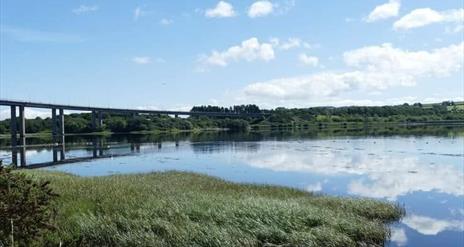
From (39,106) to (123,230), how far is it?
13213 centimetres

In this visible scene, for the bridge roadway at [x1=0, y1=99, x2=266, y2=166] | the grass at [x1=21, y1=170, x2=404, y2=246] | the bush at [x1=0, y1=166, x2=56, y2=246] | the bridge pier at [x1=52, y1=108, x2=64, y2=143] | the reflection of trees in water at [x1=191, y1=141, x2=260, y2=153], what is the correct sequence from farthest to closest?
the bridge pier at [x1=52, y1=108, x2=64, y2=143]
the bridge roadway at [x1=0, y1=99, x2=266, y2=166]
the reflection of trees in water at [x1=191, y1=141, x2=260, y2=153]
the grass at [x1=21, y1=170, x2=404, y2=246]
the bush at [x1=0, y1=166, x2=56, y2=246]

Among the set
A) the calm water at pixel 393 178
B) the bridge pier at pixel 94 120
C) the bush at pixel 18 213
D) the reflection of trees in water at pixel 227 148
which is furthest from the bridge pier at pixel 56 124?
the bush at pixel 18 213

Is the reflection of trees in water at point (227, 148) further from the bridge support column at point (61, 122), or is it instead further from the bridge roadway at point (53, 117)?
the bridge support column at point (61, 122)

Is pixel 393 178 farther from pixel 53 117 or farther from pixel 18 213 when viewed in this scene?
pixel 53 117

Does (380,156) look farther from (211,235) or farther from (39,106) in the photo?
(39,106)

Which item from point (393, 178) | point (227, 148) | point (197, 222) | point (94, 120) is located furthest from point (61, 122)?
point (197, 222)

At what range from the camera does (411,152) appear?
69000 mm

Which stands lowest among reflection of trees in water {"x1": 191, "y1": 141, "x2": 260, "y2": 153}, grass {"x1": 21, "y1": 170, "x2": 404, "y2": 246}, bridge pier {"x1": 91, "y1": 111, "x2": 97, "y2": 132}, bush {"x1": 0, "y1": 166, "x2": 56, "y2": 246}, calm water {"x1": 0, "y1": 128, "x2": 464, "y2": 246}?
calm water {"x1": 0, "y1": 128, "x2": 464, "y2": 246}

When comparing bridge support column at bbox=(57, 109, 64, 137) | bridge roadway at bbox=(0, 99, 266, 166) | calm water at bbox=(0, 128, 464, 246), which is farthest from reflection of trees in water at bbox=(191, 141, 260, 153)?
bridge support column at bbox=(57, 109, 64, 137)

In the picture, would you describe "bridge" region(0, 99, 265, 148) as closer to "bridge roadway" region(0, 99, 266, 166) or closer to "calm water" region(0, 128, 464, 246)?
"bridge roadway" region(0, 99, 266, 166)

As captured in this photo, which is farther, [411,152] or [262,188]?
[411,152]

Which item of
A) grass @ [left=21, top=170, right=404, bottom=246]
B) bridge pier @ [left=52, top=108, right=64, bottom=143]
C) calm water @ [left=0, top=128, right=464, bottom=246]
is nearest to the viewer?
grass @ [left=21, top=170, right=404, bottom=246]

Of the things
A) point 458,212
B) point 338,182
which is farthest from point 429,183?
point 458,212

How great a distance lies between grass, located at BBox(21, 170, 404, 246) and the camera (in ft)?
57.3
